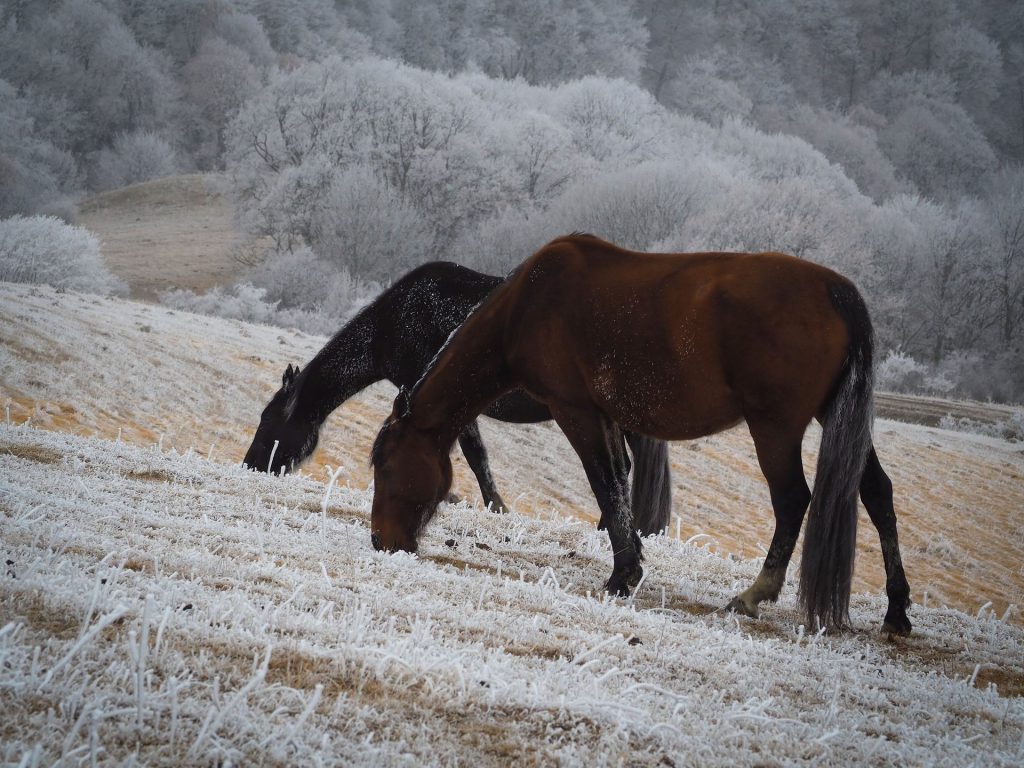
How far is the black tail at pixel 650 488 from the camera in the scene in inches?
305

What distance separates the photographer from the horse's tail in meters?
4.53

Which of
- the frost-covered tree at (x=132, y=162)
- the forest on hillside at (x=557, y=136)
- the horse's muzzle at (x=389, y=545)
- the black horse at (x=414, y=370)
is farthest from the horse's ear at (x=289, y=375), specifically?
the frost-covered tree at (x=132, y=162)

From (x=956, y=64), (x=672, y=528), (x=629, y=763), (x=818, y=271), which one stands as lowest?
(x=672, y=528)

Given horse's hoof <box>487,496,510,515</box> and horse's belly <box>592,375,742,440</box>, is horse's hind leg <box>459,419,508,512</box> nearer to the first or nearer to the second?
horse's hoof <box>487,496,510,515</box>

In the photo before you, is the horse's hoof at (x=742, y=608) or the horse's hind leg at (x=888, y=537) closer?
the horse's hoof at (x=742, y=608)

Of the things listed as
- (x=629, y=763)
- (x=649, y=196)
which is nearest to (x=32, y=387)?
(x=629, y=763)

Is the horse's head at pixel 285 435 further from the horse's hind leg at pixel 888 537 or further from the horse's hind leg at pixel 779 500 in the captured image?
the horse's hind leg at pixel 888 537

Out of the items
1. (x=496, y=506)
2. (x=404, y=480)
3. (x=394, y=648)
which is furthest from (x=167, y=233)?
(x=394, y=648)

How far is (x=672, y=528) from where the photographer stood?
1416 centimetres

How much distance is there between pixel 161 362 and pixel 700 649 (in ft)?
45.2

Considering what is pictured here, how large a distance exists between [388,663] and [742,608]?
2.76 m

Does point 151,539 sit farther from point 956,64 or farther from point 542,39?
point 956,64

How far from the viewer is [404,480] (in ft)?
16.6

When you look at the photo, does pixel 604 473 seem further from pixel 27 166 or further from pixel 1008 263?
pixel 27 166
